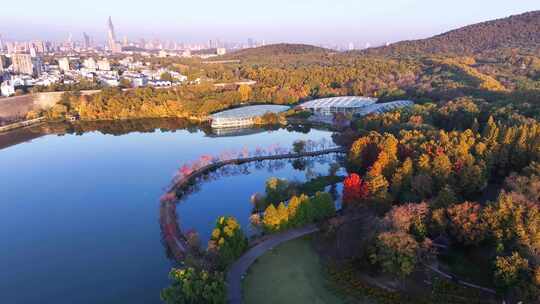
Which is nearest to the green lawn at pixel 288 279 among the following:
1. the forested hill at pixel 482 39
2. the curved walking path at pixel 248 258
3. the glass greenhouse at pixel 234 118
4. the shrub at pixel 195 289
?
the curved walking path at pixel 248 258

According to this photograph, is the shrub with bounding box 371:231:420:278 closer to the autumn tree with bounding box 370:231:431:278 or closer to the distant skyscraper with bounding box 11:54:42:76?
the autumn tree with bounding box 370:231:431:278

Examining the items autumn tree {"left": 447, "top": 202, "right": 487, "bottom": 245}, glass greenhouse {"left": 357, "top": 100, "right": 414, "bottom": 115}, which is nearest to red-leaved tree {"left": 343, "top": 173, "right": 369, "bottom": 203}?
autumn tree {"left": 447, "top": 202, "right": 487, "bottom": 245}

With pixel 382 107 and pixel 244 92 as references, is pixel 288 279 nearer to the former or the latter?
pixel 382 107

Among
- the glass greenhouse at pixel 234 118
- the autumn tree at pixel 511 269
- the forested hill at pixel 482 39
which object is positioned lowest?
Answer: the autumn tree at pixel 511 269

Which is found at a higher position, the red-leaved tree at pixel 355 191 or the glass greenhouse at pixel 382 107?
the glass greenhouse at pixel 382 107

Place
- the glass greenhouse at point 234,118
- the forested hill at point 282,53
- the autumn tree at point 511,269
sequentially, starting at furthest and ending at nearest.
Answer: the forested hill at point 282,53, the glass greenhouse at point 234,118, the autumn tree at point 511,269

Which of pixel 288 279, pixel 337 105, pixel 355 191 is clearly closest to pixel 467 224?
pixel 355 191

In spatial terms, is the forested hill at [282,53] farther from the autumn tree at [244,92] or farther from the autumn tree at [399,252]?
the autumn tree at [399,252]
